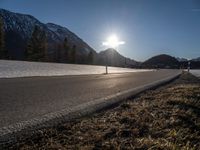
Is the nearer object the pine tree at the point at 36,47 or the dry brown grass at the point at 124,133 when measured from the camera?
the dry brown grass at the point at 124,133

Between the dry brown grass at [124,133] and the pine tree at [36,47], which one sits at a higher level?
the pine tree at [36,47]

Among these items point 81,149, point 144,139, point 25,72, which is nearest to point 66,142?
point 81,149

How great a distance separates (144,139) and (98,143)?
0.60 m

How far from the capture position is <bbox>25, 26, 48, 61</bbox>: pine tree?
216 feet

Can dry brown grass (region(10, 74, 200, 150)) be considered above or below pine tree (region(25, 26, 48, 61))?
below

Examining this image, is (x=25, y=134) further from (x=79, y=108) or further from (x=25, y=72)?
(x=25, y=72)

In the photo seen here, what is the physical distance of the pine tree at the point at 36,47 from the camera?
6575 centimetres

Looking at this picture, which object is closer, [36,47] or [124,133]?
[124,133]

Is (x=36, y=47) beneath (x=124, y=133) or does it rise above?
above

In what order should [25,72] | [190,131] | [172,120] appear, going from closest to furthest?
[190,131]
[172,120]
[25,72]

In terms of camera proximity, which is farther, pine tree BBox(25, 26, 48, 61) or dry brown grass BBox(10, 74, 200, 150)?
pine tree BBox(25, 26, 48, 61)

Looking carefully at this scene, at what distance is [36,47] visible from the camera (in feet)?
218

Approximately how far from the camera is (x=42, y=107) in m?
5.60

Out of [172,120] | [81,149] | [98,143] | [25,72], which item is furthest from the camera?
[25,72]
